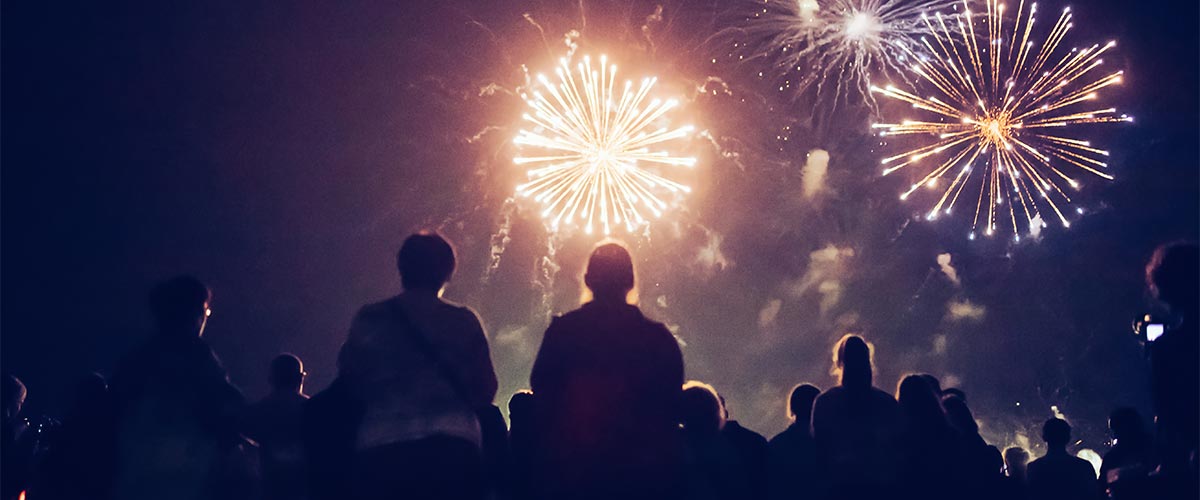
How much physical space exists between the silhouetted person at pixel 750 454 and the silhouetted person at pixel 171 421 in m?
3.07

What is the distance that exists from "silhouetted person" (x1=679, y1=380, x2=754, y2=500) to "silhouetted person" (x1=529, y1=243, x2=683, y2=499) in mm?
299

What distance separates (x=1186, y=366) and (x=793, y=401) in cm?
258

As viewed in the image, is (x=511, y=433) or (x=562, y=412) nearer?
(x=562, y=412)

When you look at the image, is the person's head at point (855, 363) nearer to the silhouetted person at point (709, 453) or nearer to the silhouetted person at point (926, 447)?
the silhouetted person at point (926, 447)

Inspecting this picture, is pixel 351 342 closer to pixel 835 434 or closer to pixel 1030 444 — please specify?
pixel 835 434

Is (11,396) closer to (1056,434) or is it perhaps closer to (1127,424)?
(1127,424)

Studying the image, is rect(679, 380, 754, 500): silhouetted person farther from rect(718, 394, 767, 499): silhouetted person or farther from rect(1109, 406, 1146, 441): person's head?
rect(1109, 406, 1146, 441): person's head

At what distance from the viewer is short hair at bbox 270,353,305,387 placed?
241 inches

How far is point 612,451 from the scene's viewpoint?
159 inches

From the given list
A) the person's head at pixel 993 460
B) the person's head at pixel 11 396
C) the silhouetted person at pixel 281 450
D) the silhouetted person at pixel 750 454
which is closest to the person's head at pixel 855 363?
the silhouetted person at pixel 750 454

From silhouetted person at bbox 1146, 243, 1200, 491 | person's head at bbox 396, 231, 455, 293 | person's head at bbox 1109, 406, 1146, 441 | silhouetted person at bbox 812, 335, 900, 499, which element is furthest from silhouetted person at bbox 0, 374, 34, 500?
person's head at bbox 1109, 406, 1146, 441

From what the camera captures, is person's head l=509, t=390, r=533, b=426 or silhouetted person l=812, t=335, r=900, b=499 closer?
person's head l=509, t=390, r=533, b=426

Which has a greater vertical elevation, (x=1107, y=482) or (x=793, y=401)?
(x=793, y=401)

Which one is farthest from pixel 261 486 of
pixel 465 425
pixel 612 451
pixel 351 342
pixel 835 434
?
pixel 835 434
